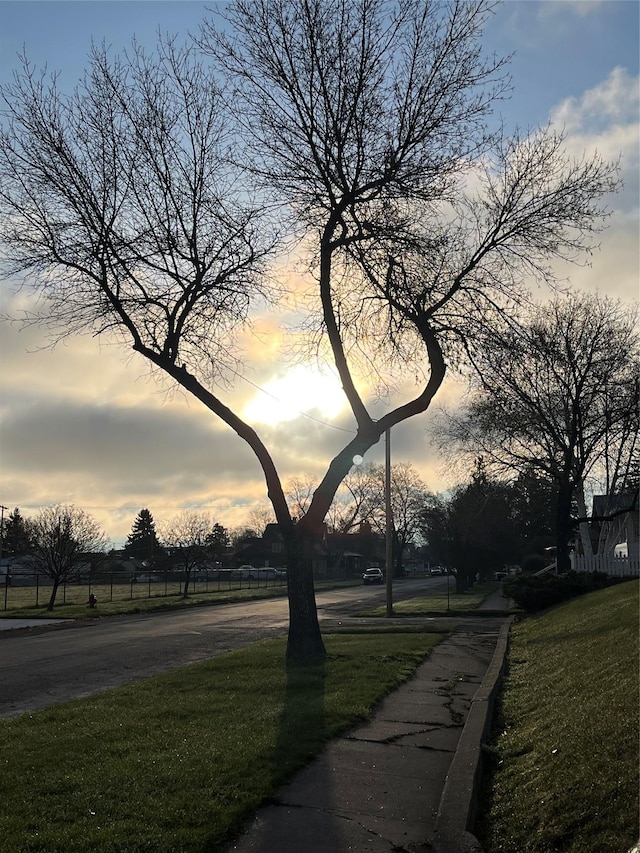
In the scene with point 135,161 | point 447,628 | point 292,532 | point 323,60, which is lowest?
point 447,628

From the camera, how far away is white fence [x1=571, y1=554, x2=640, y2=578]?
1271 inches

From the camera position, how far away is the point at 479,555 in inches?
2074

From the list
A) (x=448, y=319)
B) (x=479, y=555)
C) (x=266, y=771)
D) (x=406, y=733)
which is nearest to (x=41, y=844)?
(x=266, y=771)

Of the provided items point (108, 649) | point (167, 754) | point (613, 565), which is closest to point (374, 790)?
point (167, 754)

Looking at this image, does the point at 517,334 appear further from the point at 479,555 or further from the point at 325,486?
the point at 479,555

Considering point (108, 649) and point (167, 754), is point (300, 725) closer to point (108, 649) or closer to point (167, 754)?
point (167, 754)

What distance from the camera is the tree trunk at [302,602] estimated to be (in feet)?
45.4

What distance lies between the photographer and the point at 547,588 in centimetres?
2703

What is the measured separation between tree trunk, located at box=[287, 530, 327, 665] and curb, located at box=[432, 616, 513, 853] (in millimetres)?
4408

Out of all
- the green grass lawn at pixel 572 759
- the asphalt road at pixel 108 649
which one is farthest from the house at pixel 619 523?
the green grass lawn at pixel 572 759

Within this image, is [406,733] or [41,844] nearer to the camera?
[41,844]

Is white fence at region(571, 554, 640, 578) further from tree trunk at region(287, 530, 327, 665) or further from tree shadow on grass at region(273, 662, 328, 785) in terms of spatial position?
tree shadow on grass at region(273, 662, 328, 785)

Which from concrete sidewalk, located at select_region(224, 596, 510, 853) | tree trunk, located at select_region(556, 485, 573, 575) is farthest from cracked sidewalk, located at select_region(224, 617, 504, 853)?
tree trunk, located at select_region(556, 485, 573, 575)

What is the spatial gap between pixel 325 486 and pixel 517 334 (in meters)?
4.57
